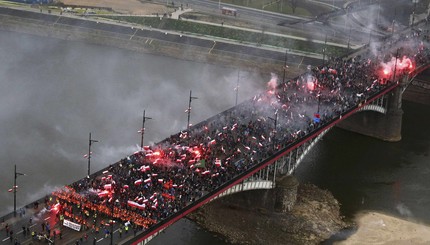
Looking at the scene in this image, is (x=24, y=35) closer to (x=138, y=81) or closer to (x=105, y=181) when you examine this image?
(x=138, y=81)

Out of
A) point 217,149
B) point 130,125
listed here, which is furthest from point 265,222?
point 130,125

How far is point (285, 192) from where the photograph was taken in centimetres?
9119

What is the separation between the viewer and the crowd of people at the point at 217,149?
72.3 metres

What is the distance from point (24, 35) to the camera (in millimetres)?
170750

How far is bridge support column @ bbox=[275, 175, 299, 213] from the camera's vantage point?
91.1 meters

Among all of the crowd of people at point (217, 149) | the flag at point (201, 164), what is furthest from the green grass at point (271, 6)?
the flag at point (201, 164)

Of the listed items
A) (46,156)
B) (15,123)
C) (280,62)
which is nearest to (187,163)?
(46,156)

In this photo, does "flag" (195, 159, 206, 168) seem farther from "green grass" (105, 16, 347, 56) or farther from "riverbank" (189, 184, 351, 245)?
"green grass" (105, 16, 347, 56)

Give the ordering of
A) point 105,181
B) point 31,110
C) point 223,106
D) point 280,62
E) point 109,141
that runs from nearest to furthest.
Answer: point 105,181, point 109,141, point 31,110, point 223,106, point 280,62

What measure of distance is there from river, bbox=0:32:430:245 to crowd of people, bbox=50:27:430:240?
350 inches

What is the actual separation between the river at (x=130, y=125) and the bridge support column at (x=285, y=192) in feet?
26.6

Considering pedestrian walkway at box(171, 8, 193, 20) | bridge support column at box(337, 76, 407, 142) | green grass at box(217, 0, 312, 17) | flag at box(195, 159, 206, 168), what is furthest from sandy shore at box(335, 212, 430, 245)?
green grass at box(217, 0, 312, 17)

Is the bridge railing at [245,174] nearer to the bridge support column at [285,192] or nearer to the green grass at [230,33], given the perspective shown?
the bridge support column at [285,192]

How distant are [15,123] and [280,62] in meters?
59.9
